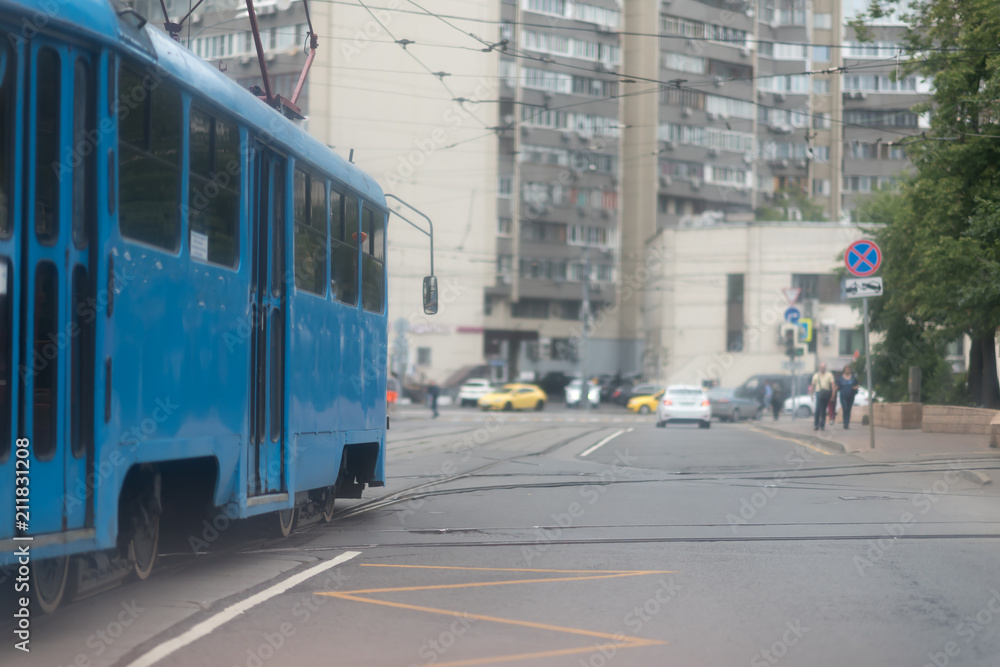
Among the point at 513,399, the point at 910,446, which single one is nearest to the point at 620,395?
the point at 513,399

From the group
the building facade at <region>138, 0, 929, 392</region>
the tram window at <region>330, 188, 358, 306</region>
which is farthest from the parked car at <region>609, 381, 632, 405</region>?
the tram window at <region>330, 188, 358, 306</region>

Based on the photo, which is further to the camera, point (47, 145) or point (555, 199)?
point (555, 199)

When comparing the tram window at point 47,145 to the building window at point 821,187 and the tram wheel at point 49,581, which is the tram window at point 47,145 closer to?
the tram wheel at point 49,581

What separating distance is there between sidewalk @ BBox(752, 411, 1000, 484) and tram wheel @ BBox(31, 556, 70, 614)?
1166 cm

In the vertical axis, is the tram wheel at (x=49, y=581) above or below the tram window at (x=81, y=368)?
below

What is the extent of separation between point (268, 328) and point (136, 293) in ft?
7.80

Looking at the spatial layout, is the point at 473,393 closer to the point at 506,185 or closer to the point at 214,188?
the point at 506,185

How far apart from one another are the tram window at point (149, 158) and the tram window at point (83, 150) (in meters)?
0.23

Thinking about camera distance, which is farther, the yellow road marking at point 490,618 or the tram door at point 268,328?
the tram door at point 268,328

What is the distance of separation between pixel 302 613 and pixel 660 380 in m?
67.3

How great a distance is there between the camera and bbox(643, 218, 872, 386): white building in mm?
67812

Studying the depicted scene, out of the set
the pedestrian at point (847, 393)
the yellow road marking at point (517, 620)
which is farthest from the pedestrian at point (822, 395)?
the yellow road marking at point (517, 620)

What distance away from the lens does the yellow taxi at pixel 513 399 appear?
61062 millimetres

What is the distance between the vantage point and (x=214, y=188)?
26.0ft
